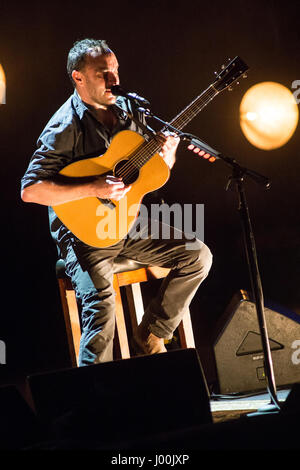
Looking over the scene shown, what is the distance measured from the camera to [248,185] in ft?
14.0

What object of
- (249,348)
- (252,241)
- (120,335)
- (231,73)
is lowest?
(249,348)

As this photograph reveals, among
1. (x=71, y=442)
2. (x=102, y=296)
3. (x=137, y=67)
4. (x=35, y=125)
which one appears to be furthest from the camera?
(x=137, y=67)

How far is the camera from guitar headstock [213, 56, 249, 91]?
252 cm

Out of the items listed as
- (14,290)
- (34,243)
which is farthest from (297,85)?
(14,290)

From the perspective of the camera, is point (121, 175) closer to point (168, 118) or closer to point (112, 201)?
point (112, 201)

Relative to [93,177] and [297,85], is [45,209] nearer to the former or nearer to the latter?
[93,177]

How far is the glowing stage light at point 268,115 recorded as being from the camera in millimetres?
4199

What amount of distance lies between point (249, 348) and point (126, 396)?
1334mm

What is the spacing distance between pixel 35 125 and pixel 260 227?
193 centimetres

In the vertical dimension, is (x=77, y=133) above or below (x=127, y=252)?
above

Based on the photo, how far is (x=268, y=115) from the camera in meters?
4.28

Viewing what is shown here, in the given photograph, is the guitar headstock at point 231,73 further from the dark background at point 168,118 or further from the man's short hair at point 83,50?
the dark background at point 168,118

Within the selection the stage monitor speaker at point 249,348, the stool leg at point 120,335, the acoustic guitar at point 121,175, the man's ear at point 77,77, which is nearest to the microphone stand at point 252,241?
the acoustic guitar at point 121,175

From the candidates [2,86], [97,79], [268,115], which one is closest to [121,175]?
[97,79]
